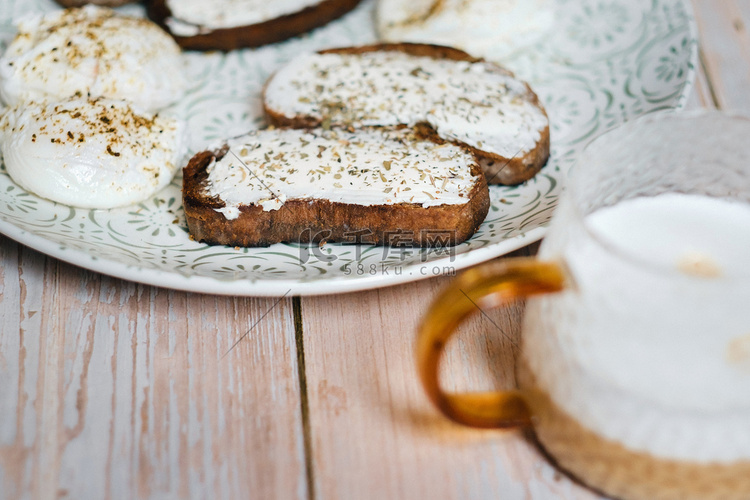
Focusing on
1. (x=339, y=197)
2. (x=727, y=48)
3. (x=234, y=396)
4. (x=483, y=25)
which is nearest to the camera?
(x=234, y=396)

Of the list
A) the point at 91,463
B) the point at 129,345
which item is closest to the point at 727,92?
the point at 129,345

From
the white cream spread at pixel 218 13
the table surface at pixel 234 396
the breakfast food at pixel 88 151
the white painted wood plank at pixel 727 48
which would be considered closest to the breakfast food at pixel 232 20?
the white cream spread at pixel 218 13

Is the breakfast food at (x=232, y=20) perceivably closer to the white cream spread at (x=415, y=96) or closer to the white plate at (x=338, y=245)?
the white plate at (x=338, y=245)

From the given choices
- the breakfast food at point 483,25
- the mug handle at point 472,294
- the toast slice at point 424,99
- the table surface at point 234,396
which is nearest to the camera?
the mug handle at point 472,294

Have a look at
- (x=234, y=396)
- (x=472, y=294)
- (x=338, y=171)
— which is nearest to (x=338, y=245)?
(x=338, y=171)

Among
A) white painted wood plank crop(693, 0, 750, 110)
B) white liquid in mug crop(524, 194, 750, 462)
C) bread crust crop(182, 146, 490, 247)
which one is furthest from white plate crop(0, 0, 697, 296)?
white liquid in mug crop(524, 194, 750, 462)

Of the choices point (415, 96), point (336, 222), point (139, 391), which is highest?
point (415, 96)

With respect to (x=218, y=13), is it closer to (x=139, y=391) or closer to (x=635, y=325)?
(x=139, y=391)
